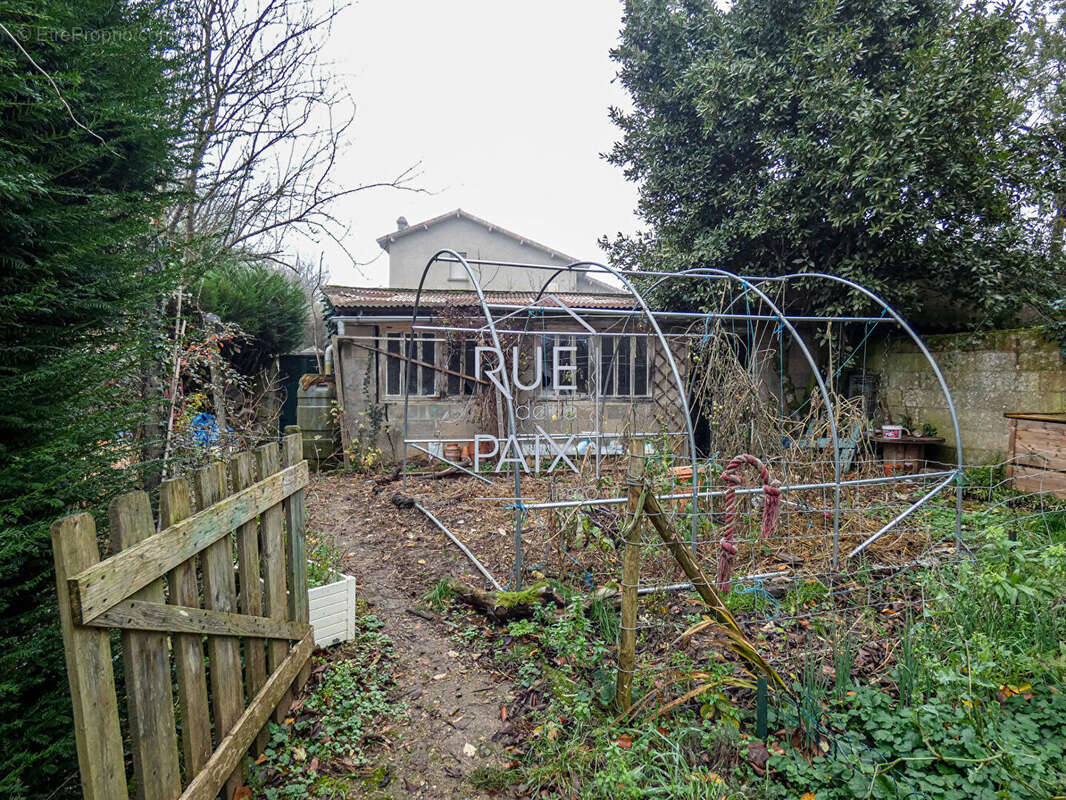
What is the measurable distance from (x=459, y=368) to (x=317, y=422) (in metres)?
2.44

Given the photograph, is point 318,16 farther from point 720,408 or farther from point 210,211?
point 720,408

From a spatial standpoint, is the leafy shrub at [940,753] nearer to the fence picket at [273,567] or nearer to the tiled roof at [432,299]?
the fence picket at [273,567]

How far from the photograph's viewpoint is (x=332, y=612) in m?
3.08

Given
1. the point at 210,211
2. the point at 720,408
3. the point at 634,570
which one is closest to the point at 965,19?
the point at 720,408

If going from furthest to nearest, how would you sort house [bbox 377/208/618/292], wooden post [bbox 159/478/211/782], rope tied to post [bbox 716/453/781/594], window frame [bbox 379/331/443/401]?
house [bbox 377/208/618/292] → window frame [bbox 379/331/443/401] → rope tied to post [bbox 716/453/781/594] → wooden post [bbox 159/478/211/782]

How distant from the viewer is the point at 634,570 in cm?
244

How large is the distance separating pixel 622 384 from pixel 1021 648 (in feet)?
24.1

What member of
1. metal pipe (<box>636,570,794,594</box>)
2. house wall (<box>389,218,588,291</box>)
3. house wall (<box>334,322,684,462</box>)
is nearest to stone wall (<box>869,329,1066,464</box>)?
house wall (<box>334,322,684,462</box>)

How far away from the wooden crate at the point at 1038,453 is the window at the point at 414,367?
761cm

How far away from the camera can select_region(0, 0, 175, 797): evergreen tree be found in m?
1.51

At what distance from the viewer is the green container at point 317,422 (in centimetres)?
844

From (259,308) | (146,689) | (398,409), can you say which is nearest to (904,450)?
(398,409)

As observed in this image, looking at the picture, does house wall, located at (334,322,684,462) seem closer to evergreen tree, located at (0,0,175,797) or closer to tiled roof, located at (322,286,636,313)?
tiled roof, located at (322,286,636,313)

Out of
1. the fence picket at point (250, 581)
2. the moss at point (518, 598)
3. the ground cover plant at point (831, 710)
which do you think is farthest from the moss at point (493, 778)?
Answer: the moss at point (518, 598)
